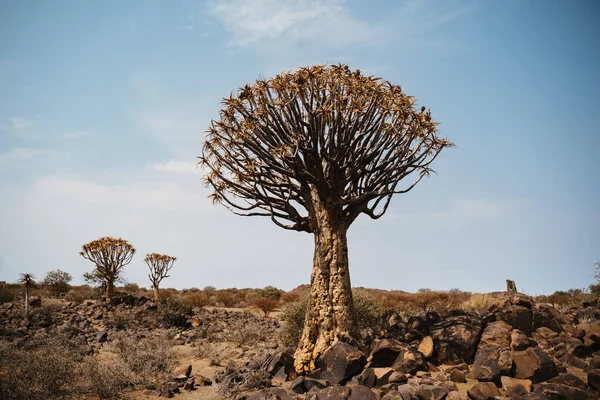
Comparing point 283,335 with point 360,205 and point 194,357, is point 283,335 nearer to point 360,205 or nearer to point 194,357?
point 194,357

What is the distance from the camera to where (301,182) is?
924 centimetres

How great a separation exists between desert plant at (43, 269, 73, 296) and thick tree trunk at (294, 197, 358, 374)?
84.5ft

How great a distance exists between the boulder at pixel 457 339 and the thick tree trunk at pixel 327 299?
172 cm

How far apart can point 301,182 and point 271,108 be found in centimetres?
182

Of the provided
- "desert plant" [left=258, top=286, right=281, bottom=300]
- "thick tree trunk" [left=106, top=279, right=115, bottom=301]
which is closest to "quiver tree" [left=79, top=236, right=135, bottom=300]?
"thick tree trunk" [left=106, top=279, right=115, bottom=301]

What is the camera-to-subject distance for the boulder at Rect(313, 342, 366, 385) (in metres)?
7.20

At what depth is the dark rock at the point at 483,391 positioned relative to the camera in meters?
6.06

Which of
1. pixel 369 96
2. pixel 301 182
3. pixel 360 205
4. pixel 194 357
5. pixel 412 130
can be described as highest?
pixel 369 96

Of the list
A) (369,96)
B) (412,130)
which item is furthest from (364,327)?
(369,96)

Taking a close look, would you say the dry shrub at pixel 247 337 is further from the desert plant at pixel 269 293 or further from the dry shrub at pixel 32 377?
the desert plant at pixel 269 293

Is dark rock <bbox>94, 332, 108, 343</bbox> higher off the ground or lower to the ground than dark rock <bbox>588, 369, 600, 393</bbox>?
lower

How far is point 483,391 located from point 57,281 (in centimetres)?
3119

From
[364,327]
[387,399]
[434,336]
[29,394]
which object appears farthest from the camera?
[364,327]

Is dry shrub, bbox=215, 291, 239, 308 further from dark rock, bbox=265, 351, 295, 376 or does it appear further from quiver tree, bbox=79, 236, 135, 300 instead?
dark rock, bbox=265, 351, 295, 376
